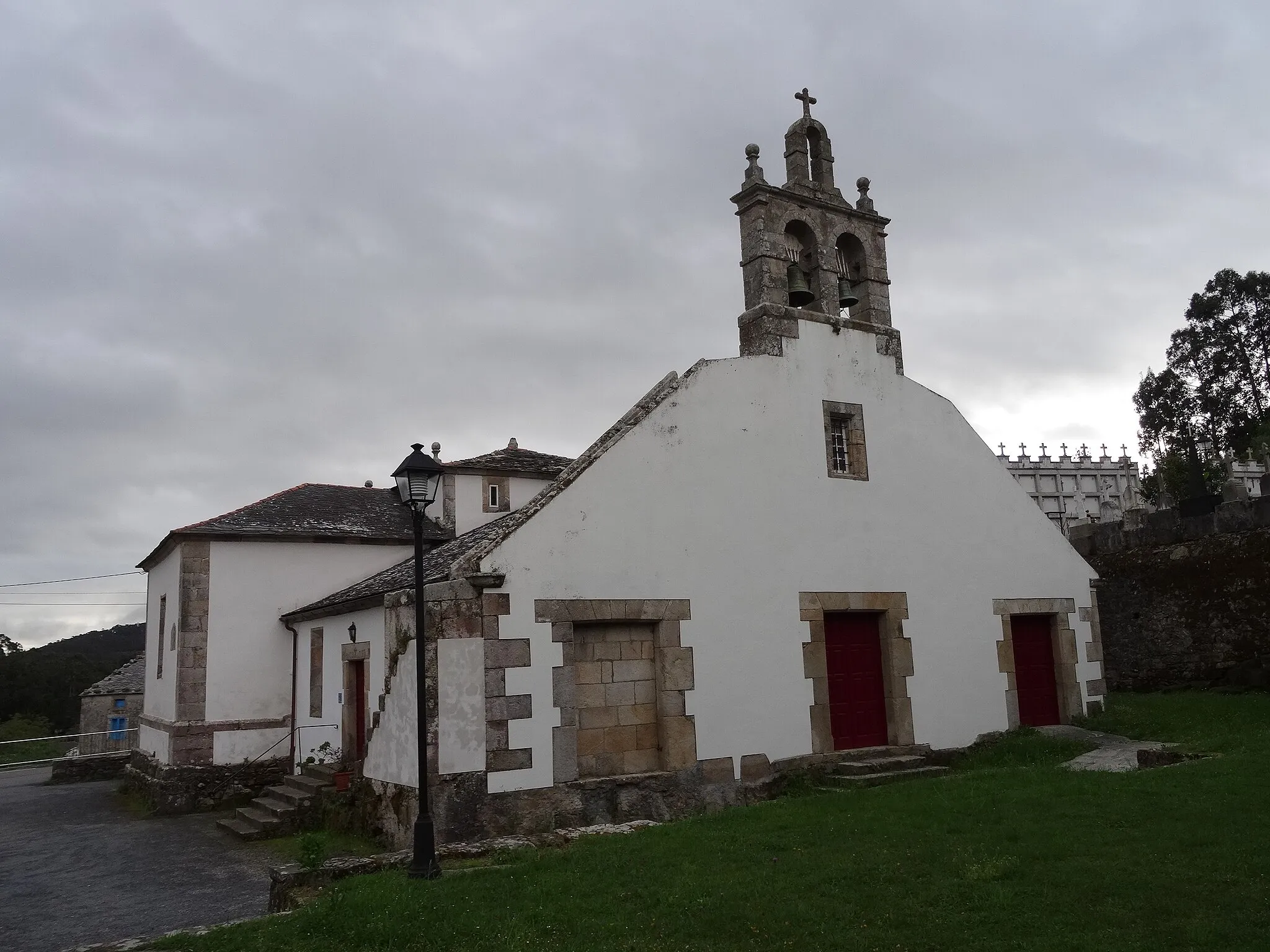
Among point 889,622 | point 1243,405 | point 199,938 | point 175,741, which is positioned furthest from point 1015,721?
point 1243,405

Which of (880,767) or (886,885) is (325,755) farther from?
(886,885)

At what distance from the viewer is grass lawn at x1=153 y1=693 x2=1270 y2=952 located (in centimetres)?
564

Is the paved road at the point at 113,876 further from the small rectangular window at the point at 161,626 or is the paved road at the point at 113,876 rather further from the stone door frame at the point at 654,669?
the stone door frame at the point at 654,669

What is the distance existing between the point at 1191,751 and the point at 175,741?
49.0 feet

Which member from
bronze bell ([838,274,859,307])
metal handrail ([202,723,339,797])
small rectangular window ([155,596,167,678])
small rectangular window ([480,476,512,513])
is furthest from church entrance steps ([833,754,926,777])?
small rectangular window ([155,596,167,678])

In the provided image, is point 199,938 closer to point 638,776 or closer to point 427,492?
point 427,492

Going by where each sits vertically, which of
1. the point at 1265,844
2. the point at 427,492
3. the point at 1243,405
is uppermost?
the point at 1243,405

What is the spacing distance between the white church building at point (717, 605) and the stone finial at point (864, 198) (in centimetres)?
5

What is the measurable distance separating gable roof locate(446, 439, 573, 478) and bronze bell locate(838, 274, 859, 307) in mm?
8446

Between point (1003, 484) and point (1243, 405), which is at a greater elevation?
point (1243, 405)

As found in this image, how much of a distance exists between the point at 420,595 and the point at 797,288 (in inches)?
296

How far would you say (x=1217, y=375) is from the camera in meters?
37.2

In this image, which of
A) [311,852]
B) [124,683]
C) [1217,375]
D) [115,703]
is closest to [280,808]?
→ [311,852]

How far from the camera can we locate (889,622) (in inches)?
506
